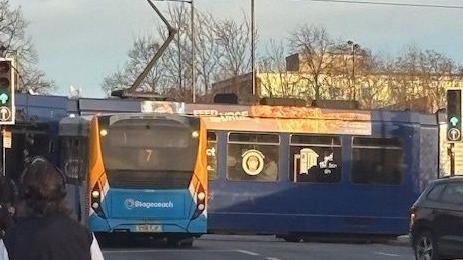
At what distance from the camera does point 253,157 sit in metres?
24.8

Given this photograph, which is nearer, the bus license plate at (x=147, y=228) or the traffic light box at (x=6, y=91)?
the traffic light box at (x=6, y=91)

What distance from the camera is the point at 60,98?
24.6 meters

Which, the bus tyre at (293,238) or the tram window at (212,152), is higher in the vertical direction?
the tram window at (212,152)

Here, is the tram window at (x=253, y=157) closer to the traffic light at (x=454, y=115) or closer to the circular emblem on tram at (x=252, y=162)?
the circular emblem on tram at (x=252, y=162)

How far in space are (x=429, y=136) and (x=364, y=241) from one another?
10.0ft

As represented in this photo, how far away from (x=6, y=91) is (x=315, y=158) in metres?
8.17

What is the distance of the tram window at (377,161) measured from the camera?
25.5 metres

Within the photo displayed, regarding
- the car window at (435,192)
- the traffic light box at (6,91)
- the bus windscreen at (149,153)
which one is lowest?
the car window at (435,192)

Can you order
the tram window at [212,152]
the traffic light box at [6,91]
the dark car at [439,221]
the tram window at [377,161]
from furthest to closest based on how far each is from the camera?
the tram window at [377,161], the tram window at [212,152], the traffic light box at [6,91], the dark car at [439,221]

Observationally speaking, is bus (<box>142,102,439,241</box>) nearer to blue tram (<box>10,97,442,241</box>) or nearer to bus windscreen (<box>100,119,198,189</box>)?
blue tram (<box>10,97,442,241</box>)

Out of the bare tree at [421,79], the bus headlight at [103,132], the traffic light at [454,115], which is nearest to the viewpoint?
the bus headlight at [103,132]

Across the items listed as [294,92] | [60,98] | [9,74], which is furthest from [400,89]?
[9,74]

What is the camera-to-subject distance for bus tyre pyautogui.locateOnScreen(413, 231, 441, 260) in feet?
54.2

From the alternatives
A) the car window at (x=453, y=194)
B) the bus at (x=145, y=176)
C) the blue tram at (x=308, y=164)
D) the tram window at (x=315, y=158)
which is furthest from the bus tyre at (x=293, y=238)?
the car window at (x=453, y=194)
